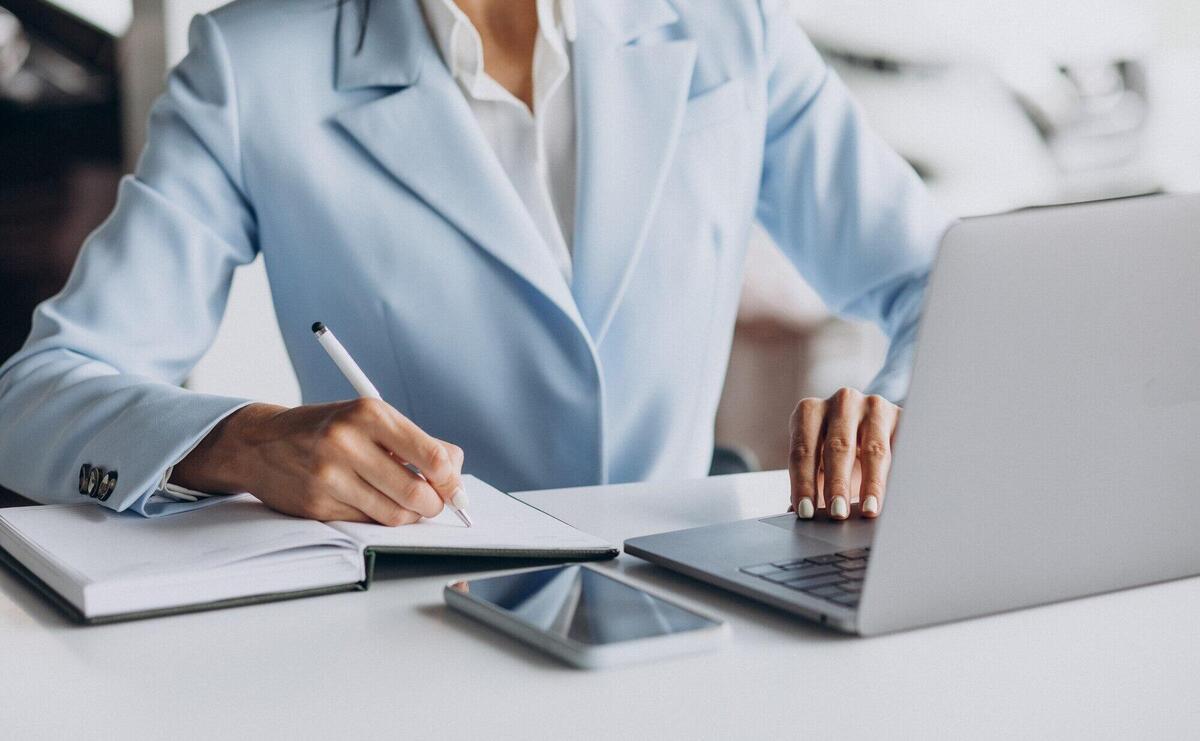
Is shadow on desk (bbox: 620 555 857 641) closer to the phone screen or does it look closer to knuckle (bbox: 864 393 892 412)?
the phone screen

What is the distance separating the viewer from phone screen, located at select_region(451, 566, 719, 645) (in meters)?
0.73

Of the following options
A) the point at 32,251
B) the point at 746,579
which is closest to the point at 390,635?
the point at 746,579

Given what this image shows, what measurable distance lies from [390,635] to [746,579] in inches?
9.4

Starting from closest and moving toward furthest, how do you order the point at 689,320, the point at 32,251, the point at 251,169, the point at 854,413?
the point at 854,413, the point at 251,169, the point at 689,320, the point at 32,251

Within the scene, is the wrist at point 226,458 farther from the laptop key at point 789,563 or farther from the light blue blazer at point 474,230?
the laptop key at point 789,563

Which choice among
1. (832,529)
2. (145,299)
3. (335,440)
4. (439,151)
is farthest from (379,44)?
(832,529)

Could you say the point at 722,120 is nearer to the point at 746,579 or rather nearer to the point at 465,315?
the point at 465,315

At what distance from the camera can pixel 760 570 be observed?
2.85 feet

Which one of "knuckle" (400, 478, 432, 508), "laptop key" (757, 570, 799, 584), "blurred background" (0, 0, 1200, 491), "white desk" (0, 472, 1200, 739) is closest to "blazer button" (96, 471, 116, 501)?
"white desk" (0, 472, 1200, 739)

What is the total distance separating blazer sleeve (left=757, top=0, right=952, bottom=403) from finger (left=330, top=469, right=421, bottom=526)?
33.7 inches

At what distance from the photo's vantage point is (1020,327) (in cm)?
71

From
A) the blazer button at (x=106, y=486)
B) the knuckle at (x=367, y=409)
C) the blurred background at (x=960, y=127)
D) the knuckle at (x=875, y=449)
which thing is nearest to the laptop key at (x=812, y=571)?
the knuckle at (x=875, y=449)

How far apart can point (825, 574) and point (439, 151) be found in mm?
789

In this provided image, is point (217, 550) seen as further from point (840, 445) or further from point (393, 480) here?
point (840, 445)
